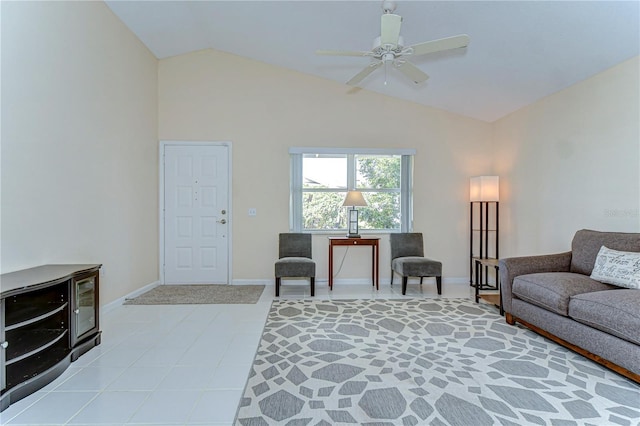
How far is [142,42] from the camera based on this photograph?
4328mm

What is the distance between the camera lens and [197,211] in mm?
4867

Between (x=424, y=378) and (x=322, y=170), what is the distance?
3392mm

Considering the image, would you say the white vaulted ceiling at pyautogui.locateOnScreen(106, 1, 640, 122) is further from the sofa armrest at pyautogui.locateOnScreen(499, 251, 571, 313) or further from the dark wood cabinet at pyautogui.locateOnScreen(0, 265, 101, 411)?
the dark wood cabinet at pyautogui.locateOnScreen(0, 265, 101, 411)

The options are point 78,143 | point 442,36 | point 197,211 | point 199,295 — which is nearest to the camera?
point 78,143

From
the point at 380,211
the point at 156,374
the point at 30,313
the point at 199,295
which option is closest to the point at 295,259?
the point at 199,295

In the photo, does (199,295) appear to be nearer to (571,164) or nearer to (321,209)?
(321,209)

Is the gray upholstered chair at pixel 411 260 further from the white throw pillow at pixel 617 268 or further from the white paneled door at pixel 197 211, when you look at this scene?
the white paneled door at pixel 197 211

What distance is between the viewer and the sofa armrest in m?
3.14

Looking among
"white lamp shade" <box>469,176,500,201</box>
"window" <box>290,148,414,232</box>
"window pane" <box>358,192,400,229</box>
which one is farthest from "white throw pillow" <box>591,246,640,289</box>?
"window pane" <box>358,192,400,229</box>

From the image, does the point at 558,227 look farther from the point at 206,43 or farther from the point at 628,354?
the point at 206,43

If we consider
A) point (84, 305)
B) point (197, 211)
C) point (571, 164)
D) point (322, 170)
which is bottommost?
point (84, 305)

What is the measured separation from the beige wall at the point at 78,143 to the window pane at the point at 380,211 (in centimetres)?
309

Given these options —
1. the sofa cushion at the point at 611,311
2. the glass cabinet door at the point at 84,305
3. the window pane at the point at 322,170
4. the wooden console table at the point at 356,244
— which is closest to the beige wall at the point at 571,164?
the sofa cushion at the point at 611,311

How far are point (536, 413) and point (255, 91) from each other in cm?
475
